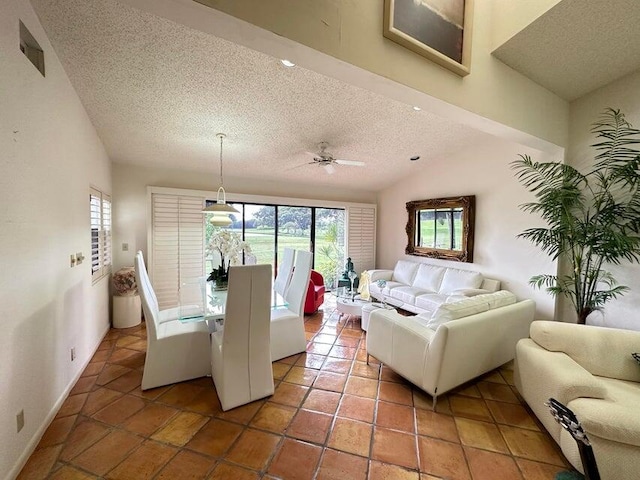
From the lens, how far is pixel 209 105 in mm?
2551

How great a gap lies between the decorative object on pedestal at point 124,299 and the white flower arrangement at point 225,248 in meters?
1.49

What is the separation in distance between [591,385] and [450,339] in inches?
30.4

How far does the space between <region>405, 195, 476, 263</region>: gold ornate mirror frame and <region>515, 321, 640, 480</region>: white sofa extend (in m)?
2.26

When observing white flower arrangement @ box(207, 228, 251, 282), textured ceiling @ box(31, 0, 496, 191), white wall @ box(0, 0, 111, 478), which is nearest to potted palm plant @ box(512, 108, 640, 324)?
textured ceiling @ box(31, 0, 496, 191)

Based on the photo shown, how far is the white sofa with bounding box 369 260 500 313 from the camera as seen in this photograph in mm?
3727

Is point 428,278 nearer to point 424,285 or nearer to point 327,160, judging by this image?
point 424,285

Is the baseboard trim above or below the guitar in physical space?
below

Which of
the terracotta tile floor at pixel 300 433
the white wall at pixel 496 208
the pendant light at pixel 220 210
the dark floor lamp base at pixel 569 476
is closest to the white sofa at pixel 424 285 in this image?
the white wall at pixel 496 208

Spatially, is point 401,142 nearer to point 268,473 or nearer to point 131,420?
point 268,473

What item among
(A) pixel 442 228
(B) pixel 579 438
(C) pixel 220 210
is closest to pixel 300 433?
(B) pixel 579 438

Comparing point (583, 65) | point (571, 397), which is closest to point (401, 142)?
point (583, 65)

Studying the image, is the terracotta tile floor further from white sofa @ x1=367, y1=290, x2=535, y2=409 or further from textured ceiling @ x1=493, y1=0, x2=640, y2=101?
textured ceiling @ x1=493, y1=0, x2=640, y2=101

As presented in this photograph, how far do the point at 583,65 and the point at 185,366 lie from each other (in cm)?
463

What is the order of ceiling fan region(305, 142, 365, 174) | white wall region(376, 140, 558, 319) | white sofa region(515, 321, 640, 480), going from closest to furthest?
white sofa region(515, 321, 640, 480)
ceiling fan region(305, 142, 365, 174)
white wall region(376, 140, 558, 319)
